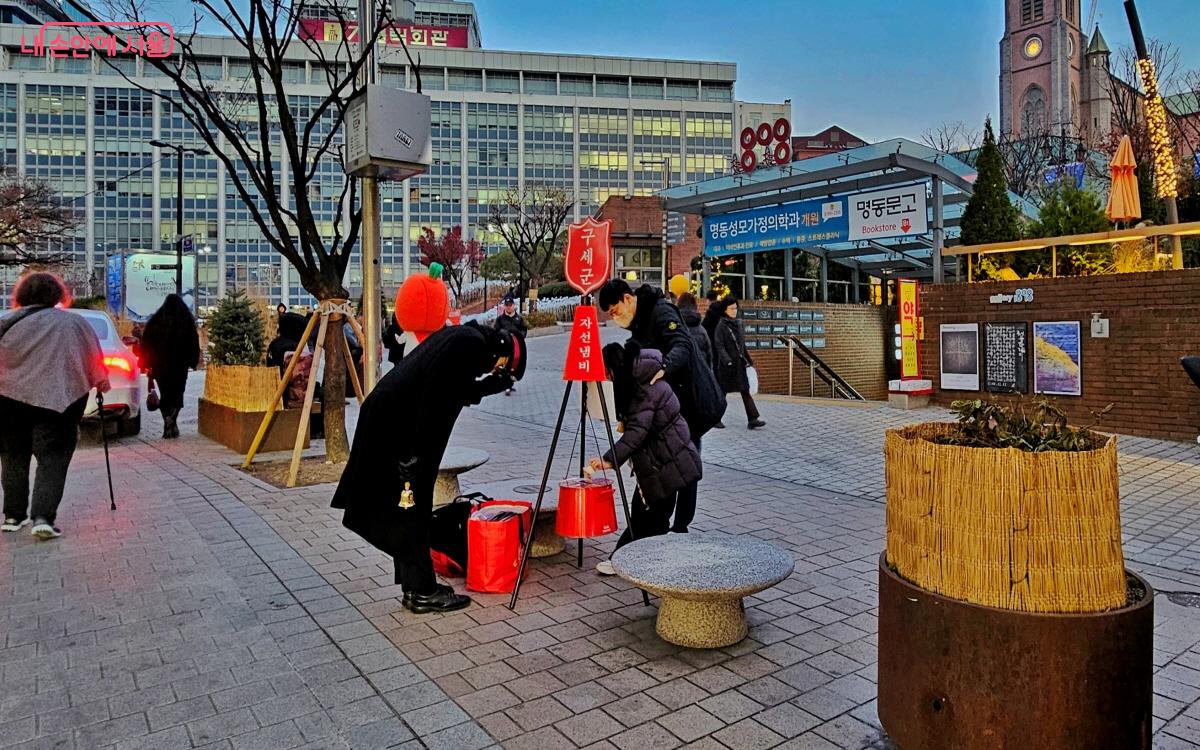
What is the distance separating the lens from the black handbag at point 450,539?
4512mm

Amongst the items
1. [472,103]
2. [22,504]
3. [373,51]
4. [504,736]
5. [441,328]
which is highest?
[472,103]

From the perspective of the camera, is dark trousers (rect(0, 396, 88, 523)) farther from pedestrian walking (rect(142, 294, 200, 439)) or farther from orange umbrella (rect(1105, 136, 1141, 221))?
orange umbrella (rect(1105, 136, 1141, 221))

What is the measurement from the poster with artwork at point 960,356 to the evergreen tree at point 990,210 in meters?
6.23

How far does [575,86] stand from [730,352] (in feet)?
256

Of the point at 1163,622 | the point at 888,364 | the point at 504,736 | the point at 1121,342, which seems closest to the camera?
the point at 504,736

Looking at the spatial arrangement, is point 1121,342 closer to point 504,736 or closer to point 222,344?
point 504,736

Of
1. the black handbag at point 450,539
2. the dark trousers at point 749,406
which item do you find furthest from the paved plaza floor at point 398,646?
the dark trousers at point 749,406

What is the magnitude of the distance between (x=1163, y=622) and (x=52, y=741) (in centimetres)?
506

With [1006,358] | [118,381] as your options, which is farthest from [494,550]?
[1006,358]

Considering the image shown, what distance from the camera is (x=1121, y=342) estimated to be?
10273 millimetres

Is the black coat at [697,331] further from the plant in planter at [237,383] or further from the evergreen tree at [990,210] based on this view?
the evergreen tree at [990,210]

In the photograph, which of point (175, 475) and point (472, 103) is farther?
point (472, 103)

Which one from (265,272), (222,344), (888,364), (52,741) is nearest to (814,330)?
(888,364)

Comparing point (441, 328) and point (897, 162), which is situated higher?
point (897, 162)
